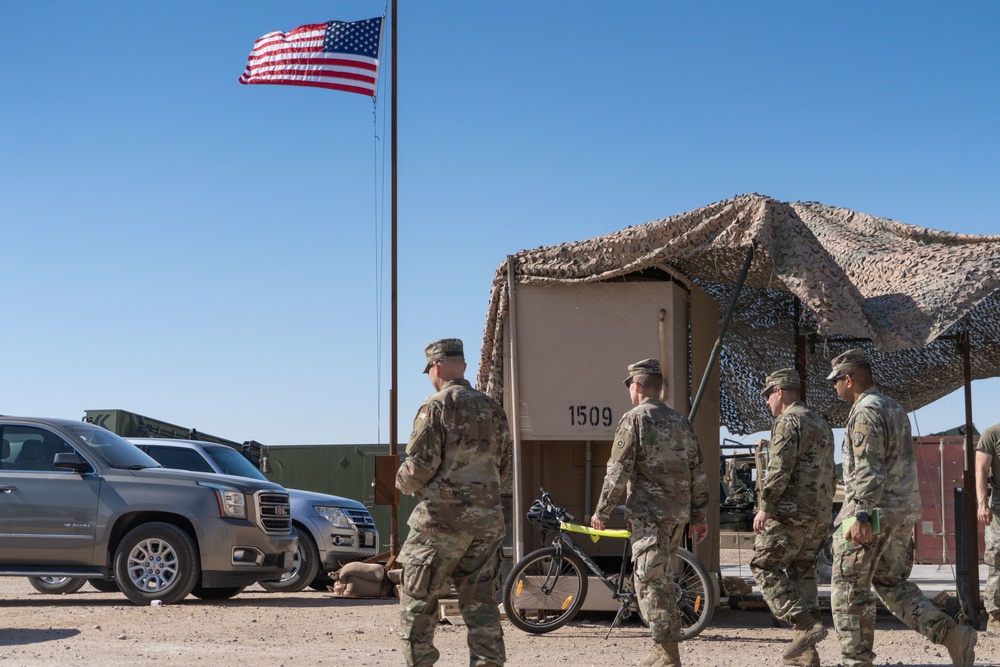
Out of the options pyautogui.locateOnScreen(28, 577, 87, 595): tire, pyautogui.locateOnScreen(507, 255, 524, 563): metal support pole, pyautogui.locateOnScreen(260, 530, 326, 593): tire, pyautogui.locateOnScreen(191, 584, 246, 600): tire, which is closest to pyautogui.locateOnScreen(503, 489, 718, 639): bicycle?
pyautogui.locateOnScreen(507, 255, 524, 563): metal support pole

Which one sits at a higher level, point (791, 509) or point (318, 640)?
point (791, 509)

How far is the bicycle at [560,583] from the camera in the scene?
9.84 metres

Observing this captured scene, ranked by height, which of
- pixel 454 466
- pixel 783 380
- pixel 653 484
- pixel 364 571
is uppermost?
pixel 783 380

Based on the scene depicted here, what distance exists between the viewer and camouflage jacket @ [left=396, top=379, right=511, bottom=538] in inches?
267

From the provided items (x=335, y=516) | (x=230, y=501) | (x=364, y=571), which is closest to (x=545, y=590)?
(x=364, y=571)

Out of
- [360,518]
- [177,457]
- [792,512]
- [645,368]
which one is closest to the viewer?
[645,368]

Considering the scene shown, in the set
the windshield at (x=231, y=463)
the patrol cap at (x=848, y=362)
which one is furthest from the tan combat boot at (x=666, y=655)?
the windshield at (x=231, y=463)

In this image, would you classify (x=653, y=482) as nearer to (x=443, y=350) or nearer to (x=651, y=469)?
(x=651, y=469)

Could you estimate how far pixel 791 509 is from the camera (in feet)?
27.8

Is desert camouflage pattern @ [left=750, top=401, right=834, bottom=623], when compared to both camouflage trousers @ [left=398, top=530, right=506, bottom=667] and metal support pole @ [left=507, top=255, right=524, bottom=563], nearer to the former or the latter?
camouflage trousers @ [left=398, top=530, right=506, bottom=667]

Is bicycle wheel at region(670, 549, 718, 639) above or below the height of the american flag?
below

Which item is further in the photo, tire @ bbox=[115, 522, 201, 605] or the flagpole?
the flagpole

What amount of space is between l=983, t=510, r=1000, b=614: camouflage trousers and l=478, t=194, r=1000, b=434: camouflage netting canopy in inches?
66.4

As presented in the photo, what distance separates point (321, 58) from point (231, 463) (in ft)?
16.5
